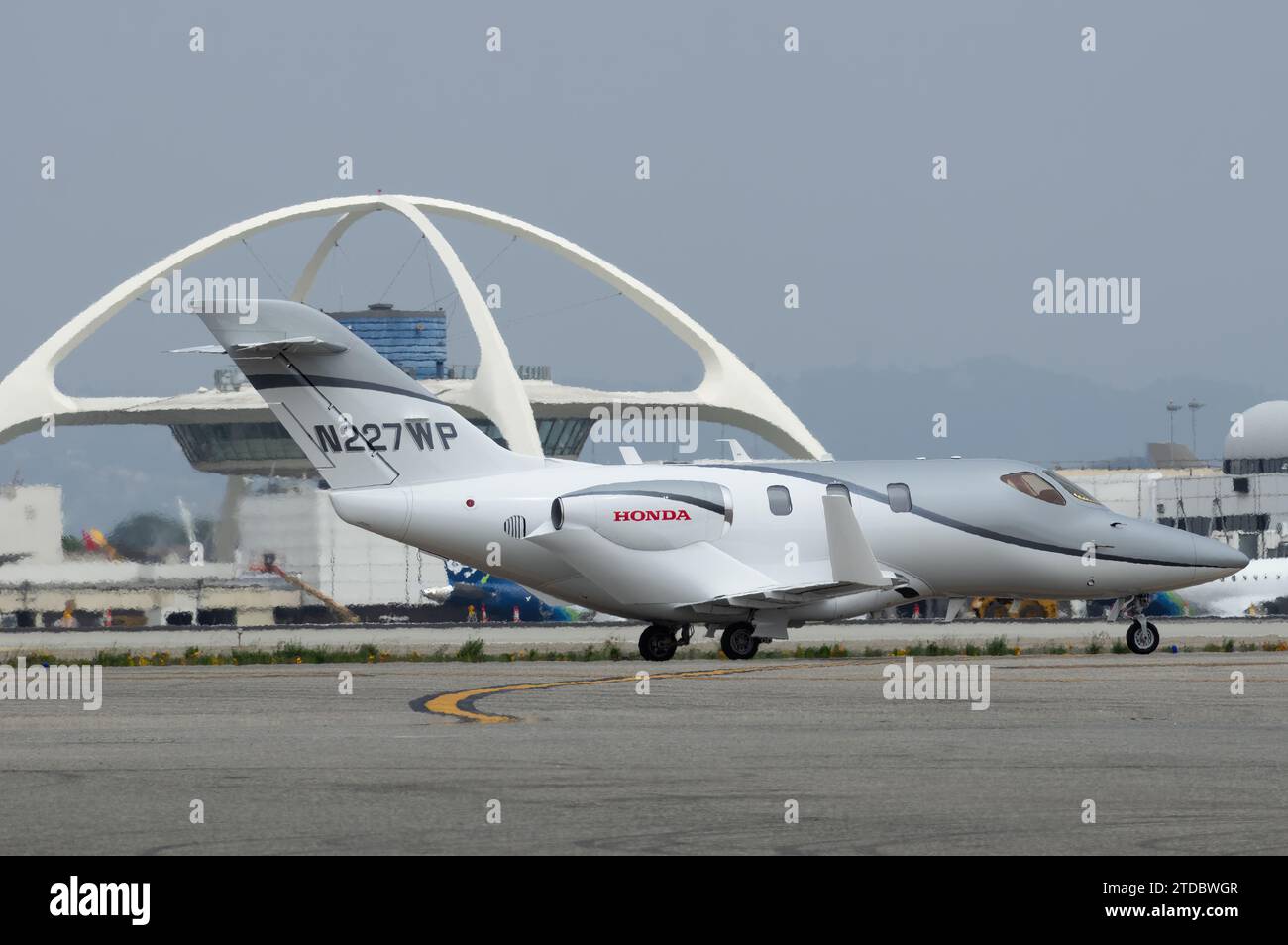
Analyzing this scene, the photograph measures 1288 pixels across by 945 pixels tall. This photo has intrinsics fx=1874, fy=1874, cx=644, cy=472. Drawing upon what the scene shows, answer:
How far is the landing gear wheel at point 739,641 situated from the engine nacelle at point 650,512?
6.55 feet

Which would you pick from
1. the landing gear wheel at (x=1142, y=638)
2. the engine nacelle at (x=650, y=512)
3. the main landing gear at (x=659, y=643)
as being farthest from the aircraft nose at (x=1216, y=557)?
the main landing gear at (x=659, y=643)

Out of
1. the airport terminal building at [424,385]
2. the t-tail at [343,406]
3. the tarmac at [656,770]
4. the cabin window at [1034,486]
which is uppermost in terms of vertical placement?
the airport terminal building at [424,385]

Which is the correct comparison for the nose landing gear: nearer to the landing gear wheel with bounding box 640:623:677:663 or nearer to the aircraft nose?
the aircraft nose

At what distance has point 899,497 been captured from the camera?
35.2 metres

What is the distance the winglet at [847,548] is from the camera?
108ft

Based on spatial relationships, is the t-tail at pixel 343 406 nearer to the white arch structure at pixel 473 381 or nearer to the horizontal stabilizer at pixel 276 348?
the horizontal stabilizer at pixel 276 348

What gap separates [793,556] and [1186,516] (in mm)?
68772

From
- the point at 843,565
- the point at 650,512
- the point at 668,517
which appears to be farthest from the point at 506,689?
the point at 843,565

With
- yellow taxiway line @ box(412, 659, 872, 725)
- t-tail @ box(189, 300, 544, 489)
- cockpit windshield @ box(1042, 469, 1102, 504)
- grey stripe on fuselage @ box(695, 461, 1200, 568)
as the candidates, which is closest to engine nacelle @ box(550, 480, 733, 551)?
grey stripe on fuselage @ box(695, 461, 1200, 568)

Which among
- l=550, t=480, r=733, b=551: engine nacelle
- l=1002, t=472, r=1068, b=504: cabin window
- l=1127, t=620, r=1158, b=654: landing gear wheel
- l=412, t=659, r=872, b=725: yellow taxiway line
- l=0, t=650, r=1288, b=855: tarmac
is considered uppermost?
l=1002, t=472, r=1068, b=504: cabin window

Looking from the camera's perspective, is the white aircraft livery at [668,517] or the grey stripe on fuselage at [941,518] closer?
the white aircraft livery at [668,517]

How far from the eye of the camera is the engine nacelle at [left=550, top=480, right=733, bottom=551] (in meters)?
33.8

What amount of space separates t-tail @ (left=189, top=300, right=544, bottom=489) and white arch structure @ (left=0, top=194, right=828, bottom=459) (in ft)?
245
